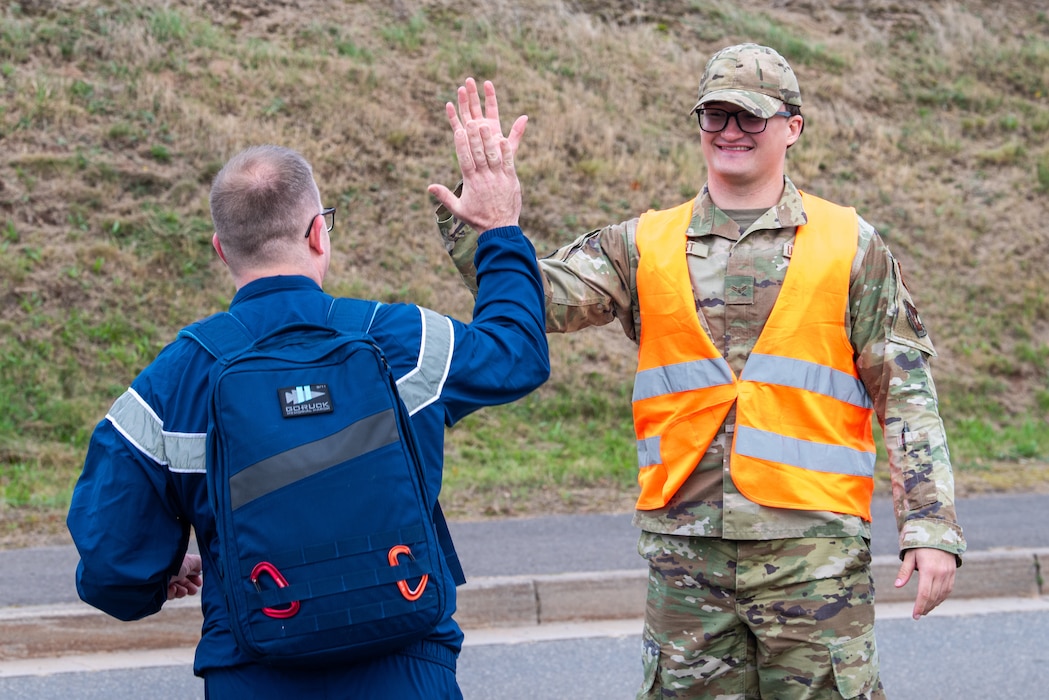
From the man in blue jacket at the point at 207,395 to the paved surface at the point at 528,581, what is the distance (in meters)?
Answer: 3.57

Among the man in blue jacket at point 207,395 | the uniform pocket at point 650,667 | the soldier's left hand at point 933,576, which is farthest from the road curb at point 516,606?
the man in blue jacket at point 207,395

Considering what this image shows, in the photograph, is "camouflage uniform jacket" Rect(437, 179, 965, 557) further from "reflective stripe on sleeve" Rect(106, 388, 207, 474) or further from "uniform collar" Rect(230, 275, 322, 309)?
"reflective stripe on sleeve" Rect(106, 388, 207, 474)

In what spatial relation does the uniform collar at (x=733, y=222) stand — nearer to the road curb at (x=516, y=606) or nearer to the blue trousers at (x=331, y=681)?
the blue trousers at (x=331, y=681)

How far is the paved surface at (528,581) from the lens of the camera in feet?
18.1

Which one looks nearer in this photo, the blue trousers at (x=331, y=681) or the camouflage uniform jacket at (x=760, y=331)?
the blue trousers at (x=331, y=681)

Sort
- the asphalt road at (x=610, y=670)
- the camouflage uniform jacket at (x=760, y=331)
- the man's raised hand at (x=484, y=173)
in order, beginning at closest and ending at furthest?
the man's raised hand at (x=484, y=173) → the camouflage uniform jacket at (x=760, y=331) → the asphalt road at (x=610, y=670)

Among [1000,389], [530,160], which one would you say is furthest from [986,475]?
[530,160]

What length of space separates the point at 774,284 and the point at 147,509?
171 centimetres

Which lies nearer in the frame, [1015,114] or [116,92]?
[116,92]

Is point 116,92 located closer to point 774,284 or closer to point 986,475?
point 986,475

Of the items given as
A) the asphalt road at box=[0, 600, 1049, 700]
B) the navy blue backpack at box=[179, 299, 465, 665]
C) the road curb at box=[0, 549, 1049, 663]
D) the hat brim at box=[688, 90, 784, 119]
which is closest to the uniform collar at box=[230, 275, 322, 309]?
the navy blue backpack at box=[179, 299, 465, 665]

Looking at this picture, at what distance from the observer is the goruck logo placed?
6.30ft

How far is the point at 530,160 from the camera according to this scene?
1241 centimetres

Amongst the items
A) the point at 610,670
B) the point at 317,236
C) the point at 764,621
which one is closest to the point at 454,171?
the point at 610,670
